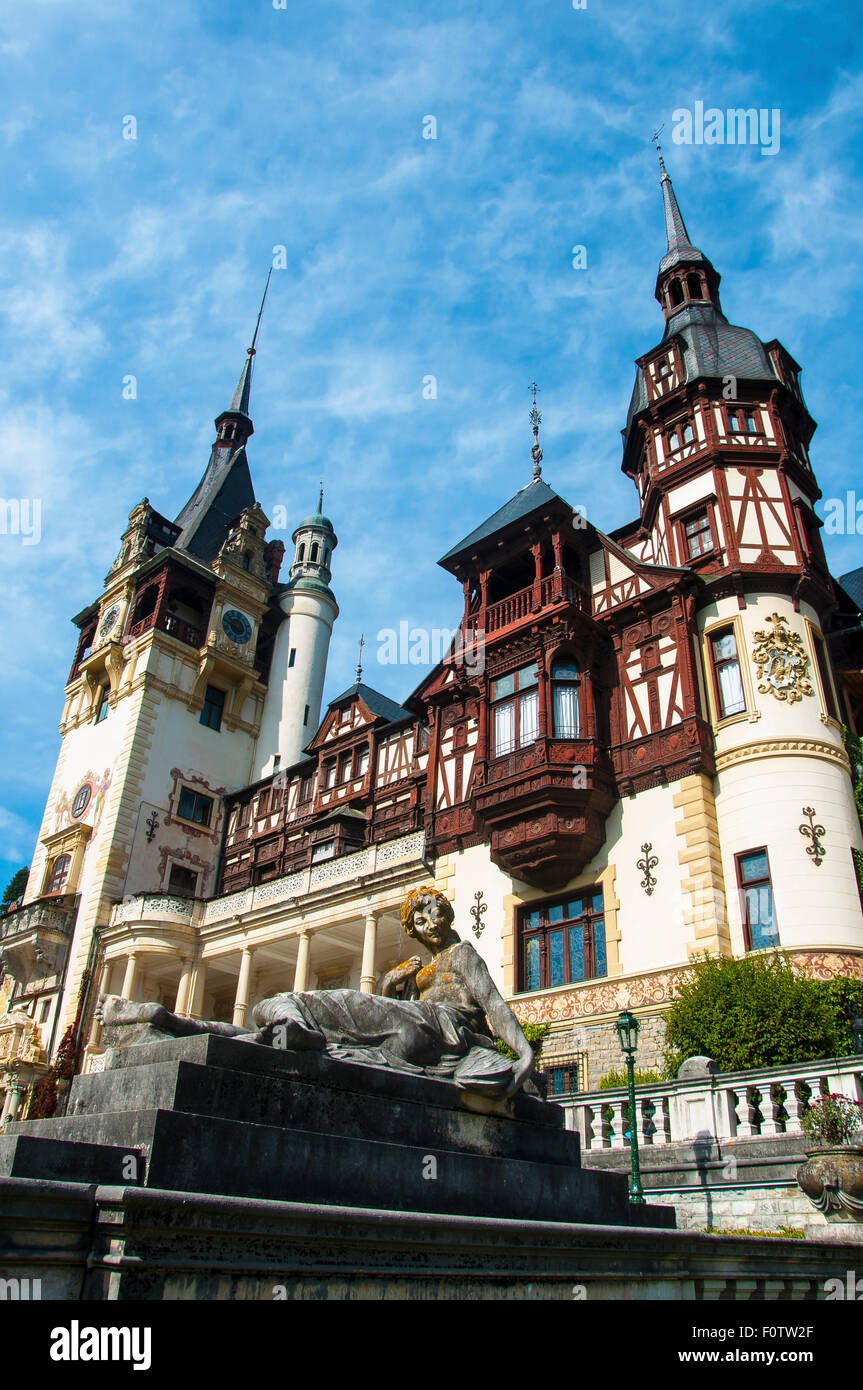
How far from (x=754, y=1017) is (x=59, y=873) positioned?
31.5 m

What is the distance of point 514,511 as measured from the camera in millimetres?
28891

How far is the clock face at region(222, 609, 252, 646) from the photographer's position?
4428 centimetres

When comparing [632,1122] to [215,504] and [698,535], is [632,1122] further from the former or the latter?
[215,504]

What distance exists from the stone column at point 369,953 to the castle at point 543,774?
71 millimetres

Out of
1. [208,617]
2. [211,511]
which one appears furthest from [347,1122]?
[211,511]

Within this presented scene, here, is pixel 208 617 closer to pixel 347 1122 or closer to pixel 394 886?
pixel 394 886

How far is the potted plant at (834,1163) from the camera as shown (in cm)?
891

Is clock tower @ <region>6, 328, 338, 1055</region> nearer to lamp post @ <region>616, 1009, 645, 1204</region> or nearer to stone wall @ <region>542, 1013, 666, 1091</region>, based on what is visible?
stone wall @ <region>542, 1013, 666, 1091</region>

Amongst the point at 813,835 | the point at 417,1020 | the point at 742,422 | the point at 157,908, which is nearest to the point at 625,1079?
the point at 813,835

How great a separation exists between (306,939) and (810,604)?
18.4 m

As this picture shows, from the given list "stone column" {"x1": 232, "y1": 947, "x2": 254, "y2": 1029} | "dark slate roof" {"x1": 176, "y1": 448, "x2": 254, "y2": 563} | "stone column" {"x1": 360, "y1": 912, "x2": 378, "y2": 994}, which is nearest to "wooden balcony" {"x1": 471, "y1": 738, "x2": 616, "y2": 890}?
"stone column" {"x1": 360, "y1": 912, "x2": 378, "y2": 994}

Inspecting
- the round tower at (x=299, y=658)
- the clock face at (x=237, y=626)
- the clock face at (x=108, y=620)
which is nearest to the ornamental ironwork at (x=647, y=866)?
the round tower at (x=299, y=658)

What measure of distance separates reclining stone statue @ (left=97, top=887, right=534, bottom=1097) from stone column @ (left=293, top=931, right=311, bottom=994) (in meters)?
22.5
